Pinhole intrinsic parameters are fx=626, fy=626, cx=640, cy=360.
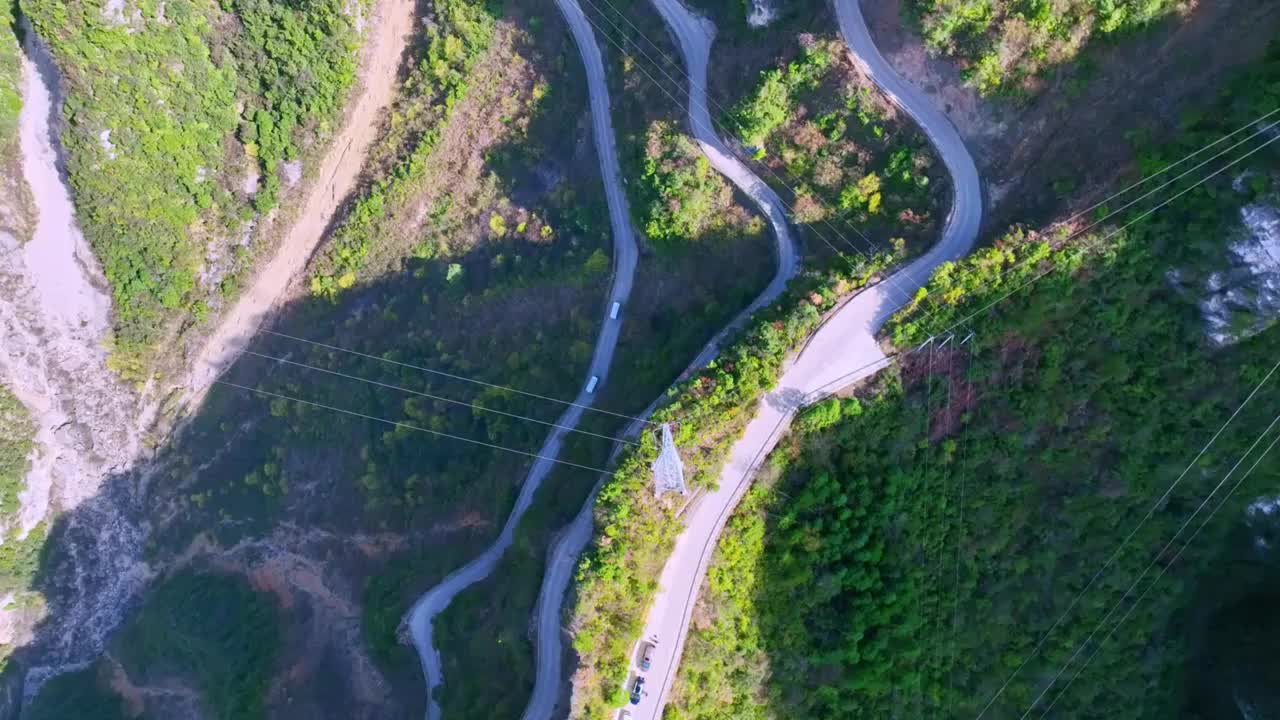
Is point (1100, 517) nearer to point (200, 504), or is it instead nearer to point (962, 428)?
point (962, 428)

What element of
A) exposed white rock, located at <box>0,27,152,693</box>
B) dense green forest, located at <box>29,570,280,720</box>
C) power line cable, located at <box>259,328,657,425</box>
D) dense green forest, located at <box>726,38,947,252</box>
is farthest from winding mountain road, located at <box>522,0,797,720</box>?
exposed white rock, located at <box>0,27,152,693</box>

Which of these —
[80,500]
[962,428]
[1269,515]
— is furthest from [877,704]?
[80,500]

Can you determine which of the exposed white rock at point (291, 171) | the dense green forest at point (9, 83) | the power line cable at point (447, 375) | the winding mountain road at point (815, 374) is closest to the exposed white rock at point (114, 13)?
the dense green forest at point (9, 83)

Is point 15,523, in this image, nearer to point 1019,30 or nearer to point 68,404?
point 68,404

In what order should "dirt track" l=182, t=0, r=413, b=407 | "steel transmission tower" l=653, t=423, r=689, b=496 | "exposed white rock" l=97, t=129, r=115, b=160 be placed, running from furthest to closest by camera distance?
"dirt track" l=182, t=0, r=413, b=407 < "exposed white rock" l=97, t=129, r=115, b=160 < "steel transmission tower" l=653, t=423, r=689, b=496

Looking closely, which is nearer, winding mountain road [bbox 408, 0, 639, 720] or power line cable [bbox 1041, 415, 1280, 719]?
power line cable [bbox 1041, 415, 1280, 719]

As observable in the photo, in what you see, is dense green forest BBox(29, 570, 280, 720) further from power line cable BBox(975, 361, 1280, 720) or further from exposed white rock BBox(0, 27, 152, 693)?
power line cable BBox(975, 361, 1280, 720)

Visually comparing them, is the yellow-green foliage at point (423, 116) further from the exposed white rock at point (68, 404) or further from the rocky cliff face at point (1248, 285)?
the rocky cliff face at point (1248, 285)
